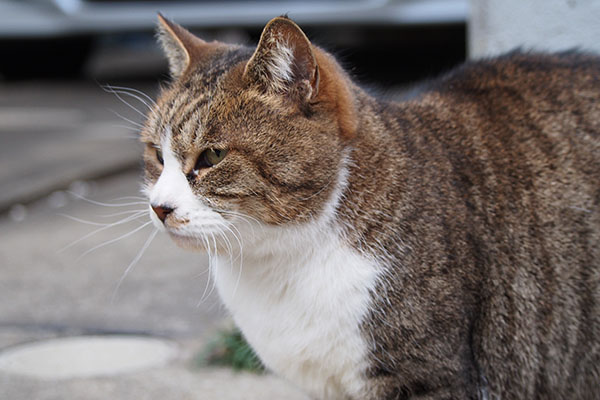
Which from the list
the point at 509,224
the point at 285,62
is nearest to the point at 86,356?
the point at 285,62

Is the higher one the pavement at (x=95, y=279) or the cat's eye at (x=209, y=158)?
the cat's eye at (x=209, y=158)

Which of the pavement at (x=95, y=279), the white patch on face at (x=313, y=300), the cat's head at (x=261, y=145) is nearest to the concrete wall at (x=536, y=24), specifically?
the cat's head at (x=261, y=145)

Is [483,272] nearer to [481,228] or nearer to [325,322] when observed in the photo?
[481,228]

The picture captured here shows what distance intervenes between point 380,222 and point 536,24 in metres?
1.44

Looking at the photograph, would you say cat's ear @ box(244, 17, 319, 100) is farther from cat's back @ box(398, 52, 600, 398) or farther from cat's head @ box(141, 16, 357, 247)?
cat's back @ box(398, 52, 600, 398)

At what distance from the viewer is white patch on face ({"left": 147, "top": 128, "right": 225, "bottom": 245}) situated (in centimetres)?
206

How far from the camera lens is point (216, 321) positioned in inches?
134

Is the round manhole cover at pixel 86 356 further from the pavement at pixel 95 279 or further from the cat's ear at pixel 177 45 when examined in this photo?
the cat's ear at pixel 177 45

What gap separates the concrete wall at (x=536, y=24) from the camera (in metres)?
→ 3.08

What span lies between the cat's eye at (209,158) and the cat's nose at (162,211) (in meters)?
0.14

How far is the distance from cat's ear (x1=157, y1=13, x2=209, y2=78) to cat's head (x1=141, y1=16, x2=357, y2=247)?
252 millimetres

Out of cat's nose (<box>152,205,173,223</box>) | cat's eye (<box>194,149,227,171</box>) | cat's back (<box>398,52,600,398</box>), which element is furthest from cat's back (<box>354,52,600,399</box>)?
cat's nose (<box>152,205,173,223</box>)

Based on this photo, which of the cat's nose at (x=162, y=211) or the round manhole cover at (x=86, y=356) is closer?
the cat's nose at (x=162, y=211)

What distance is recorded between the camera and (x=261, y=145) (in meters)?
2.10
